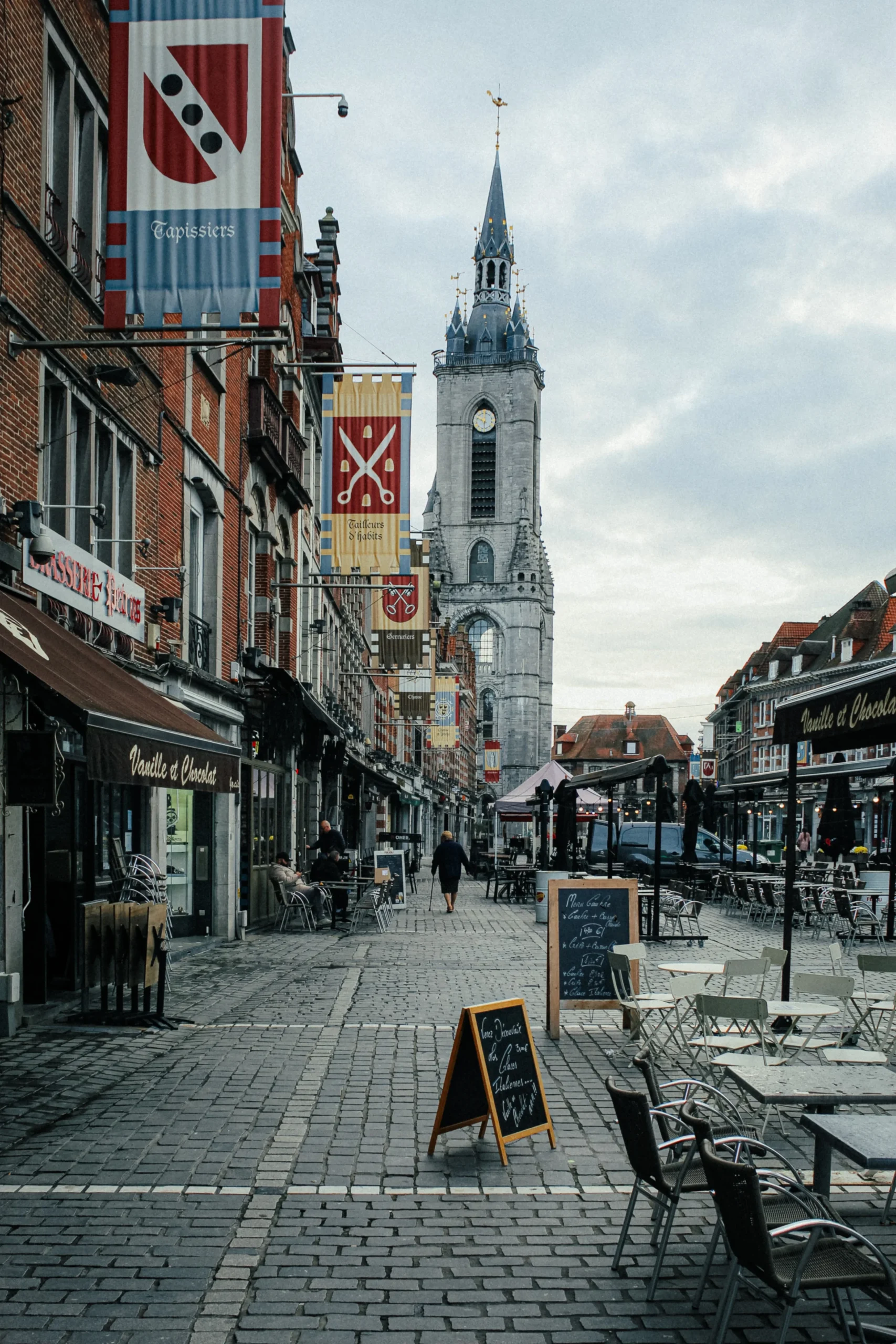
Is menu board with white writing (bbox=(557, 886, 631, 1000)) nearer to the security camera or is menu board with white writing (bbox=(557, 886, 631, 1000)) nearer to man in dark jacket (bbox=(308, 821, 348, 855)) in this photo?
the security camera

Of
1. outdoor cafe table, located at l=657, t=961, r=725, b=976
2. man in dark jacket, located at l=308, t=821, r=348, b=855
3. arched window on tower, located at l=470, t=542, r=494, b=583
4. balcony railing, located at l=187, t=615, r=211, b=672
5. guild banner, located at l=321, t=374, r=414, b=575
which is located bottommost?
man in dark jacket, located at l=308, t=821, r=348, b=855

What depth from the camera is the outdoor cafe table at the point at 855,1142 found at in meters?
4.67

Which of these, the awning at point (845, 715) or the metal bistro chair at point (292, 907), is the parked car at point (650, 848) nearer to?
the metal bistro chair at point (292, 907)

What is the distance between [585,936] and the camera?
10664 millimetres

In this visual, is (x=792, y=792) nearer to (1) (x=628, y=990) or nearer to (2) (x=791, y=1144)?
(1) (x=628, y=990)

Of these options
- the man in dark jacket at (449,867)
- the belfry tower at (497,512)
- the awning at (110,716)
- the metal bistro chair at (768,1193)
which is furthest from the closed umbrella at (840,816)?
the belfry tower at (497,512)

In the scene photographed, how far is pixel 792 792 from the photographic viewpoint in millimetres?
9961

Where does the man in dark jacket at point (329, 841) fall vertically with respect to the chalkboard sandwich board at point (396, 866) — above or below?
above

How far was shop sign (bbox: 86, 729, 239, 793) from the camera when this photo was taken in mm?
8117

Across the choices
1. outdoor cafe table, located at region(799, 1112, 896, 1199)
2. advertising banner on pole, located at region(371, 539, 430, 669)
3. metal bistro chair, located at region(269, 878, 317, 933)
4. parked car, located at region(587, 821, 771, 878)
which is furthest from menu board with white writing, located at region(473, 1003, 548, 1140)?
parked car, located at region(587, 821, 771, 878)

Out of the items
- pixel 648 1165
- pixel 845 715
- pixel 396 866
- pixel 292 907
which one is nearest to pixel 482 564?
pixel 396 866

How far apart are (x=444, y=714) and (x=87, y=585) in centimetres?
3884

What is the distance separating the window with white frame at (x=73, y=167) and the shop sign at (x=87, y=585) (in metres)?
2.46

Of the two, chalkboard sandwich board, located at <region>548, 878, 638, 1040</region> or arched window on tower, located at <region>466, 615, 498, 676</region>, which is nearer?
chalkboard sandwich board, located at <region>548, 878, 638, 1040</region>
